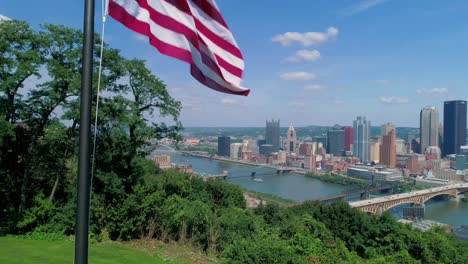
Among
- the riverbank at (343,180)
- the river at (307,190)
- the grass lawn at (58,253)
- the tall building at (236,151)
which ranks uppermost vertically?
the grass lawn at (58,253)

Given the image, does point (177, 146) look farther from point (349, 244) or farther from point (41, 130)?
point (349, 244)

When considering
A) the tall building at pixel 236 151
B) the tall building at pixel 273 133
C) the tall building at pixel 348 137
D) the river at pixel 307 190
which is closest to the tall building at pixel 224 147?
the tall building at pixel 236 151

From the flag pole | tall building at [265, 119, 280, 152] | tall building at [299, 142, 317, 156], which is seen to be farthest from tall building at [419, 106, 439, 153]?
the flag pole

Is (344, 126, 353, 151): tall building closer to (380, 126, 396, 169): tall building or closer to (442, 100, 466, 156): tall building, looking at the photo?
(380, 126, 396, 169): tall building

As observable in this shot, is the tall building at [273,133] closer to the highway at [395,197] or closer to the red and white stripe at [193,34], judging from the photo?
the highway at [395,197]

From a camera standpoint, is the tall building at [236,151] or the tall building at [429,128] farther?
the tall building at [429,128]

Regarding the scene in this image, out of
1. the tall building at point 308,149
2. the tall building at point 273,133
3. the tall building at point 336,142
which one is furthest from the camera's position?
the tall building at point 273,133
